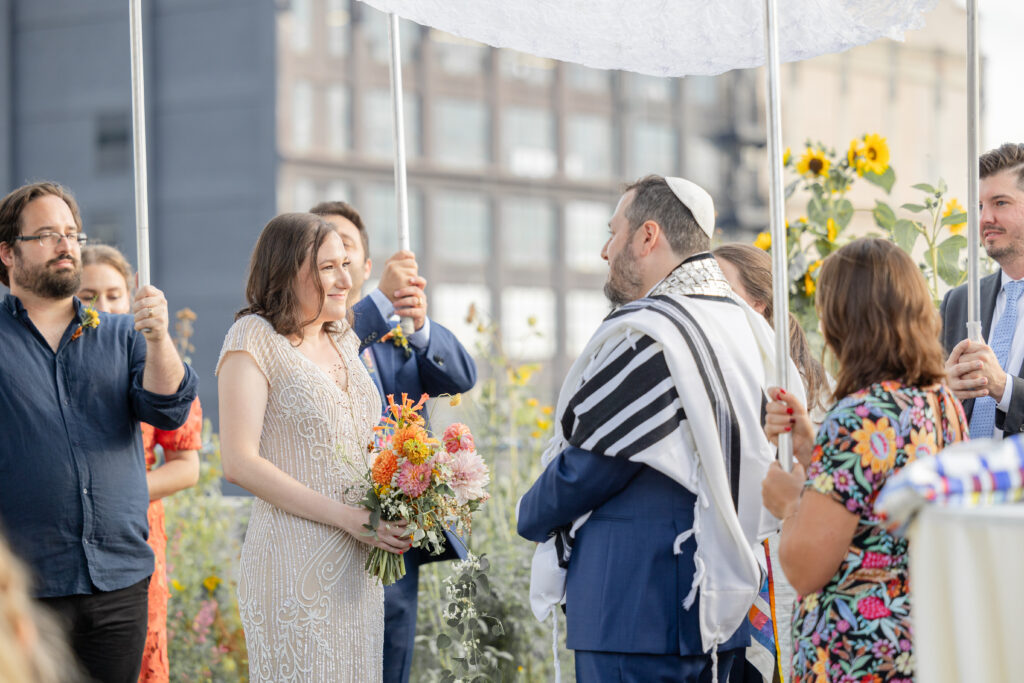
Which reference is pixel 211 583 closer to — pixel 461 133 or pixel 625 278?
pixel 625 278

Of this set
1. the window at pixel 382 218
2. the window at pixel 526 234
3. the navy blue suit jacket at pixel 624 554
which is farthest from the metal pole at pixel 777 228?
the window at pixel 526 234

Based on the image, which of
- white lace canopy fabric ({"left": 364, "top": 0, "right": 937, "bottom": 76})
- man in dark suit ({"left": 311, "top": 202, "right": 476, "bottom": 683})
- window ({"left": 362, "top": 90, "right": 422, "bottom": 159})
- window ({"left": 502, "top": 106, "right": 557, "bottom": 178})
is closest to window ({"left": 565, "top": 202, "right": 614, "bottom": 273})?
window ({"left": 502, "top": 106, "right": 557, "bottom": 178})

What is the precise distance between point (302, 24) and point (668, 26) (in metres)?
34.5

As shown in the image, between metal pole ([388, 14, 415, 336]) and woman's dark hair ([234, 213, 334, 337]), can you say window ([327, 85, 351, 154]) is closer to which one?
metal pole ([388, 14, 415, 336])

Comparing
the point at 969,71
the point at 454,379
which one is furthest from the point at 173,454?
the point at 969,71

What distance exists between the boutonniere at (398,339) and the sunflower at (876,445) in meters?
1.63

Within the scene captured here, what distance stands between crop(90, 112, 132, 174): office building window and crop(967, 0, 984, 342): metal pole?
107ft

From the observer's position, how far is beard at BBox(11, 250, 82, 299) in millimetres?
2895

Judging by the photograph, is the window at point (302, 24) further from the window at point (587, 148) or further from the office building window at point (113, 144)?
the window at point (587, 148)

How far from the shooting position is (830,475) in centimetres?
190

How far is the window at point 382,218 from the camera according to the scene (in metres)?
36.4

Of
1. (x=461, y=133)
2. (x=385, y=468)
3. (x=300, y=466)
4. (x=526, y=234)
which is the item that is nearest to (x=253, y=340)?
(x=300, y=466)

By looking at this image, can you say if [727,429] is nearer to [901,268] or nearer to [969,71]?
[901,268]

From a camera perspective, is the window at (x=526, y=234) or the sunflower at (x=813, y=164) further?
the window at (x=526, y=234)
